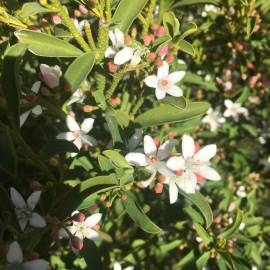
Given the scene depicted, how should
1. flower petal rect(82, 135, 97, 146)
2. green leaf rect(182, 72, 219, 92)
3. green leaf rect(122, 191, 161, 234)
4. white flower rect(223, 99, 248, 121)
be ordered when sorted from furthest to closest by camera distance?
white flower rect(223, 99, 248, 121) < green leaf rect(182, 72, 219, 92) < flower petal rect(82, 135, 97, 146) < green leaf rect(122, 191, 161, 234)

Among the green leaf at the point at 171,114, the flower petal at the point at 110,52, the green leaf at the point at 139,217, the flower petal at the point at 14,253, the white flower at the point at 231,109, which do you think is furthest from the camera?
the white flower at the point at 231,109

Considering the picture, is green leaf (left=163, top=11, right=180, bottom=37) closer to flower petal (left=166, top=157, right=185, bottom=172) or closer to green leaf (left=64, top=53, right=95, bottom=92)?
green leaf (left=64, top=53, right=95, bottom=92)

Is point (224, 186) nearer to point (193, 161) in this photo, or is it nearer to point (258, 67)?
point (258, 67)

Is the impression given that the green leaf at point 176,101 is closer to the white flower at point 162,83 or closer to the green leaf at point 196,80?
the white flower at point 162,83

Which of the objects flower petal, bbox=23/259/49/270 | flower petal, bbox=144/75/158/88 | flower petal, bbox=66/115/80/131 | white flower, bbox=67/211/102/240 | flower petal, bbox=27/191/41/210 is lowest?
white flower, bbox=67/211/102/240

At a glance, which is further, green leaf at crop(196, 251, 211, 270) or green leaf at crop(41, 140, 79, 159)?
green leaf at crop(196, 251, 211, 270)

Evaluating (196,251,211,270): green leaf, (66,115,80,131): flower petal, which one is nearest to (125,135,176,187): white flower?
(66,115,80,131): flower petal

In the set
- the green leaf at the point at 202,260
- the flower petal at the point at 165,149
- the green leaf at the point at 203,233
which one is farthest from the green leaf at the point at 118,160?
the green leaf at the point at 202,260
